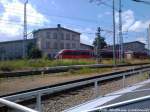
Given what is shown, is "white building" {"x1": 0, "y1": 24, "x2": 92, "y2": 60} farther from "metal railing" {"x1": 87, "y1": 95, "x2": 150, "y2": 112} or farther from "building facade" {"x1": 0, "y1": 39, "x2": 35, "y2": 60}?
"metal railing" {"x1": 87, "y1": 95, "x2": 150, "y2": 112}

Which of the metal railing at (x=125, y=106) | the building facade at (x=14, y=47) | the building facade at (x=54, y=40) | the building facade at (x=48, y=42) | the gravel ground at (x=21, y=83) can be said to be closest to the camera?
the metal railing at (x=125, y=106)

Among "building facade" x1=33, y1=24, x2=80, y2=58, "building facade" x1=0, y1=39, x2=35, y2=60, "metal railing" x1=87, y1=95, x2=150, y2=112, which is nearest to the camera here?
"metal railing" x1=87, y1=95, x2=150, y2=112

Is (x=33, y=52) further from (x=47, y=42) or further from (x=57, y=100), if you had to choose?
(x=57, y=100)

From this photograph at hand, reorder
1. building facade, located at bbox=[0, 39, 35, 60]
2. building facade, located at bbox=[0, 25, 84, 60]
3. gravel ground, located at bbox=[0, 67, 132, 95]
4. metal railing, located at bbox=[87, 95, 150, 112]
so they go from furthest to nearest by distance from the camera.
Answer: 1. building facade, located at bbox=[0, 25, 84, 60]
2. building facade, located at bbox=[0, 39, 35, 60]
3. gravel ground, located at bbox=[0, 67, 132, 95]
4. metal railing, located at bbox=[87, 95, 150, 112]

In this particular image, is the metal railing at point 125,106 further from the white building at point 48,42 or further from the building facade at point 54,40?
the building facade at point 54,40

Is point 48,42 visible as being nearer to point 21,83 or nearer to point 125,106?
point 21,83

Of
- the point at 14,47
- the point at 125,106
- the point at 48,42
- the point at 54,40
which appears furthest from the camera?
the point at 54,40

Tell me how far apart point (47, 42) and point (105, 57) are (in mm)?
36686

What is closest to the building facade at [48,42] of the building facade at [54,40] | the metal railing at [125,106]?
the building facade at [54,40]

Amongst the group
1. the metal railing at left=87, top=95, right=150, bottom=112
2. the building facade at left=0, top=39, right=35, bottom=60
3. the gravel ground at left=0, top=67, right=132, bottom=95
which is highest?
the building facade at left=0, top=39, right=35, bottom=60

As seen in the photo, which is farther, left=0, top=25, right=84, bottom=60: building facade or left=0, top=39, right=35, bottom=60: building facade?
left=0, top=25, right=84, bottom=60: building facade

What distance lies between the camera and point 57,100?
15492 millimetres

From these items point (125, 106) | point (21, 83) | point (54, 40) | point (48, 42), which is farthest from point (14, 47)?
point (125, 106)

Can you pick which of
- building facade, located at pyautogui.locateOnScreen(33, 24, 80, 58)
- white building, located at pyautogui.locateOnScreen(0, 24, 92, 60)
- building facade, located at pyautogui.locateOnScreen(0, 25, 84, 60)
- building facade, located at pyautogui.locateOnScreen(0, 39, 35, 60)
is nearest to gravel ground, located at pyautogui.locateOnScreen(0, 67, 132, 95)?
white building, located at pyautogui.locateOnScreen(0, 24, 92, 60)
